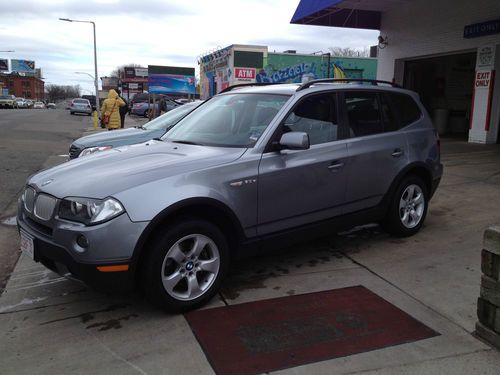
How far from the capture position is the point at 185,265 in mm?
3555

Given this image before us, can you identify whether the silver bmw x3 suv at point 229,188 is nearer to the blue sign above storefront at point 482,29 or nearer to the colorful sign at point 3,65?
the blue sign above storefront at point 482,29

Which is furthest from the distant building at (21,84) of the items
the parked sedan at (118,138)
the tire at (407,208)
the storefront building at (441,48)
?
the tire at (407,208)

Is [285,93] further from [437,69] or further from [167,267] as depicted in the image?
[437,69]

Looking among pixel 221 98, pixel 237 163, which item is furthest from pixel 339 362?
pixel 221 98

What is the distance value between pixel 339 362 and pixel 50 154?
12.4m

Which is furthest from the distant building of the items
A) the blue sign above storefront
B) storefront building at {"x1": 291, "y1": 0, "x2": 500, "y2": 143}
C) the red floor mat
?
the red floor mat

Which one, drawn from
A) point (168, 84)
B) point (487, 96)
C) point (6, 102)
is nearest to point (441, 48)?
point (487, 96)

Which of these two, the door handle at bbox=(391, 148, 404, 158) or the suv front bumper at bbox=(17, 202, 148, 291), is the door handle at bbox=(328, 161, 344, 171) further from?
the suv front bumper at bbox=(17, 202, 148, 291)

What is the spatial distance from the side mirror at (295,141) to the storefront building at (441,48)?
1030 cm

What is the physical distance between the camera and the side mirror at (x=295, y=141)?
3879 mm

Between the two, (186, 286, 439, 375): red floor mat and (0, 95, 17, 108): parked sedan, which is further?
(0, 95, 17, 108): parked sedan

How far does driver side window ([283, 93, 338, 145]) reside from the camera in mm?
4332

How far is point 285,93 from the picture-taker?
4.45m

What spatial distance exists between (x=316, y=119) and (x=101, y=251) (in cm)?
238
